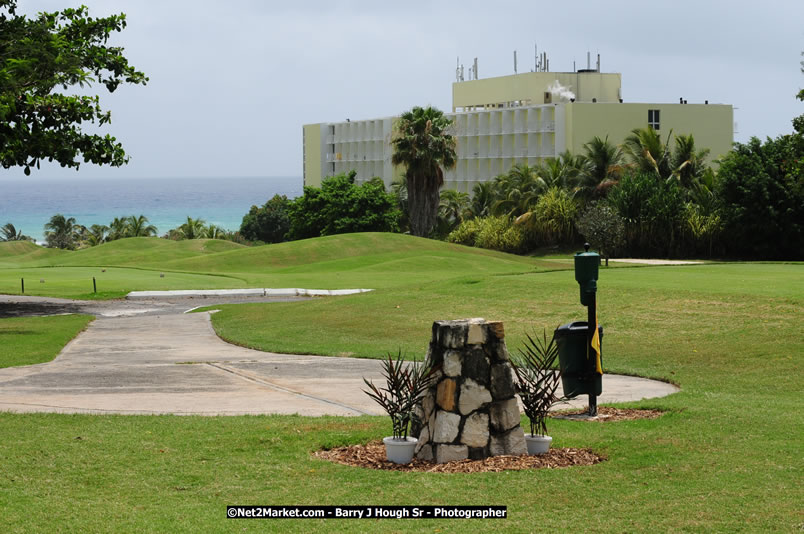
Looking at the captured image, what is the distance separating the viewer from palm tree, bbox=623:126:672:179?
80.6 m

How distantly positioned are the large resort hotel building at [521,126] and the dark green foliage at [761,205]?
3750 cm

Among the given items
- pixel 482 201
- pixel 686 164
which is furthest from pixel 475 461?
pixel 482 201

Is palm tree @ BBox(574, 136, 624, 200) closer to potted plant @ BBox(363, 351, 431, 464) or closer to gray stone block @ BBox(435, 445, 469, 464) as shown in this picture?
potted plant @ BBox(363, 351, 431, 464)

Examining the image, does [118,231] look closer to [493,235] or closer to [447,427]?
[493,235]

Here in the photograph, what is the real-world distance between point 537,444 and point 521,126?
10557cm

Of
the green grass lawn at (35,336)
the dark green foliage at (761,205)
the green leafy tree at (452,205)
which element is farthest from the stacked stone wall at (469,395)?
the green leafy tree at (452,205)

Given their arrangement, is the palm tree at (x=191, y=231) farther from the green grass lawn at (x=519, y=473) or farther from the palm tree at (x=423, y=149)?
the green grass lawn at (x=519, y=473)

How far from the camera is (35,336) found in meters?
24.5

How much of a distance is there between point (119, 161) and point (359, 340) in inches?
445

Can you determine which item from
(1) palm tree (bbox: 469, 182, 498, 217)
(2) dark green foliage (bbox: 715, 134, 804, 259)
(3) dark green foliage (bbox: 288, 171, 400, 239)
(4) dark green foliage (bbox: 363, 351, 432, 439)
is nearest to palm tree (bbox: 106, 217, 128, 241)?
(3) dark green foliage (bbox: 288, 171, 400, 239)

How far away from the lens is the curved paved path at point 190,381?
578 inches

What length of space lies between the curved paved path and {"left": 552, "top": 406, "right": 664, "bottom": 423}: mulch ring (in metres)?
1.18


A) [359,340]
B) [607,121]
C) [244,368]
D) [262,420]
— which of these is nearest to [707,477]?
[262,420]

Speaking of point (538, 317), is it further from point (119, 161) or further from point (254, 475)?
point (254, 475)
